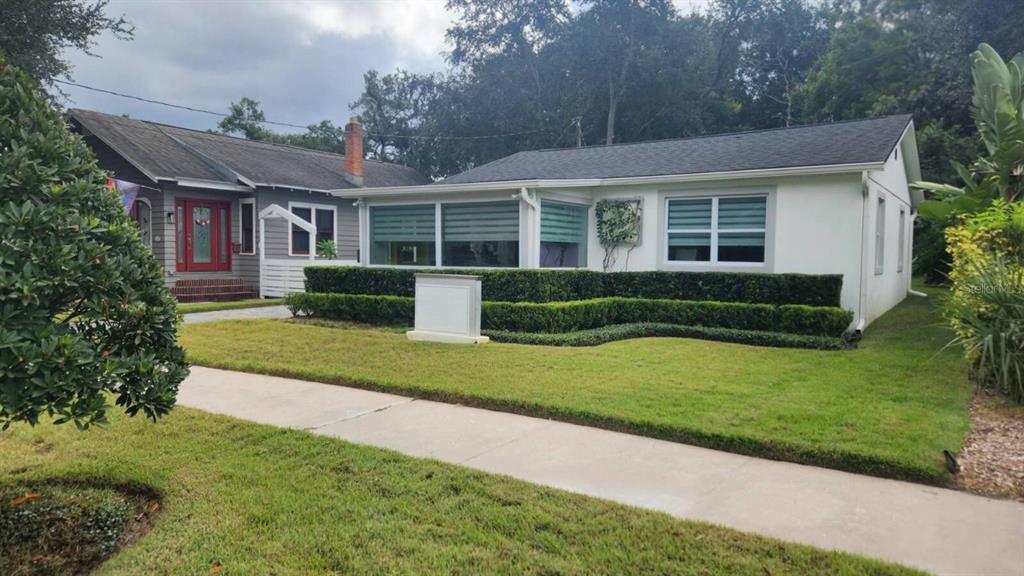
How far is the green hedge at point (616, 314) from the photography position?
10.3m

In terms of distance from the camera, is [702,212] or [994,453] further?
[702,212]

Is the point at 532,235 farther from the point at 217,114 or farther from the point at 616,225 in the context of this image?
the point at 217,114

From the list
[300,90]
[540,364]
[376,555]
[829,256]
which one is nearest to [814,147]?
[829,256]

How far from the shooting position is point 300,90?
35781mm

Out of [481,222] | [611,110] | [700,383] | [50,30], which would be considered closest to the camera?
[700,383]

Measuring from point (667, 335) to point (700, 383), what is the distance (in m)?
3.98

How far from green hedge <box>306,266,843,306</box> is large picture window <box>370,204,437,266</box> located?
1.07m

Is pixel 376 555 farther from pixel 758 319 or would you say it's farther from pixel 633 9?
pixel 633 9

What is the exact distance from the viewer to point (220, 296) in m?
17.5

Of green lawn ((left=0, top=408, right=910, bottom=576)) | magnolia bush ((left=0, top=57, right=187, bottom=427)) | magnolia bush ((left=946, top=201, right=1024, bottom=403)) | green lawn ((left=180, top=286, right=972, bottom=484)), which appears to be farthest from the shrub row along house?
magnolia bush ((left=0, top=57, right=187, bottom=427))

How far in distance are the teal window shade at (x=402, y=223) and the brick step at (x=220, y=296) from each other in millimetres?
5850

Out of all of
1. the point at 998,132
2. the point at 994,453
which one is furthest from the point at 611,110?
the point at 994,453

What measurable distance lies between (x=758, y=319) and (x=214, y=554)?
9.43 meters

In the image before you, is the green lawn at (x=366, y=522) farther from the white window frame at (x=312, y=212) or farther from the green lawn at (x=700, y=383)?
the white window frame at (x=312, y=212)
